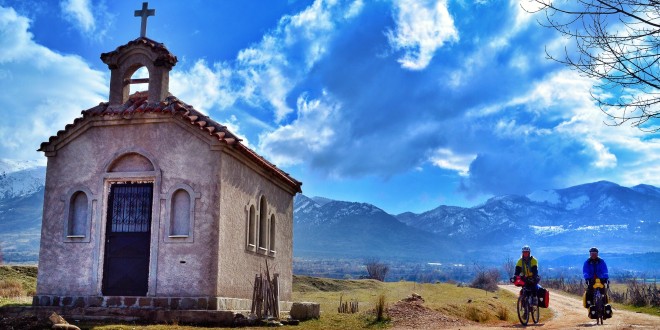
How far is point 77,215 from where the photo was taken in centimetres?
2148

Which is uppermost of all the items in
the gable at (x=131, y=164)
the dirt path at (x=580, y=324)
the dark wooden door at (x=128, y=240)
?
the gable at (x=131, y=164)

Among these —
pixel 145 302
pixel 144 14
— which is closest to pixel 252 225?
pixel 145 302

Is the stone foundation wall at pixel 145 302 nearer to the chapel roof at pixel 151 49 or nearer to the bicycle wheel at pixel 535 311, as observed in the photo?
the chapel roof at pixel 151 49

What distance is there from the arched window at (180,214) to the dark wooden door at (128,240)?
77 centimetres

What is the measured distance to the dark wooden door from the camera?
20516mm

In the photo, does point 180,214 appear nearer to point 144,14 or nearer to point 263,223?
point 263,223

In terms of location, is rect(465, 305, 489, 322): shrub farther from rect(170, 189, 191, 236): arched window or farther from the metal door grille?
the metal door grille

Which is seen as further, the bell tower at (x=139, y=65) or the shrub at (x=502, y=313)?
the shrub at (x=502, y=313)

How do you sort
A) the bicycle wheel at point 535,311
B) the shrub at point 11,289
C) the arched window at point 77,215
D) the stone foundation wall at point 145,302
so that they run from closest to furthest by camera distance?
the stone foundation wall at point 145,302 → the arched window at point 77,215 → the bicycle wheel at point 535,311 → the shrub at point 11,289

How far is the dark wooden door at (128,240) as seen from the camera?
20.5m

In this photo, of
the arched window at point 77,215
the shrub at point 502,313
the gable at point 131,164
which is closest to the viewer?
the gable at point 131,164

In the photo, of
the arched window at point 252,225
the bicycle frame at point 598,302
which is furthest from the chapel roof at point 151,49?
the bicycle frame at point 598,302

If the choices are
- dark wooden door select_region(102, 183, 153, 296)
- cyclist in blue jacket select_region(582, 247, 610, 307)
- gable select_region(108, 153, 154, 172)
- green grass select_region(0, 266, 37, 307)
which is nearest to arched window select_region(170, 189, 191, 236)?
dark wooden door select_region(102, 183, 153, 296)

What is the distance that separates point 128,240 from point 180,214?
1.83 metres
